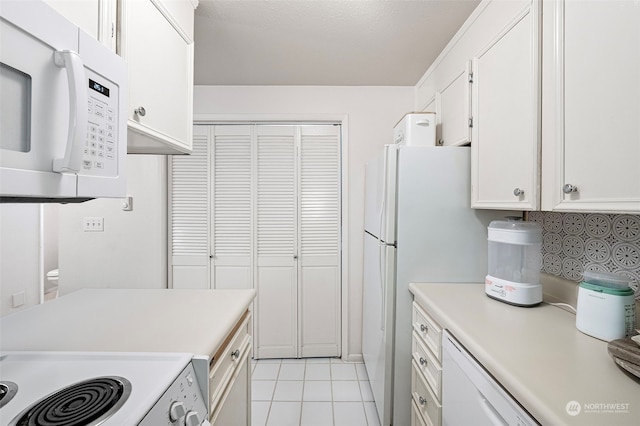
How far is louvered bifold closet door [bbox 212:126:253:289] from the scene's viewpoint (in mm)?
2602

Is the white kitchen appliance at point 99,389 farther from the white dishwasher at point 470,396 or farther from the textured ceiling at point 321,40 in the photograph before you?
the textured ceiling at point 321,40

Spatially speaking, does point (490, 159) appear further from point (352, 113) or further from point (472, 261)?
point (352, 113)

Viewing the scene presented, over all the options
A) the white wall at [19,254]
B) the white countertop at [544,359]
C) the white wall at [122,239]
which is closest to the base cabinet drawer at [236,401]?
the white countertop at [544,359]

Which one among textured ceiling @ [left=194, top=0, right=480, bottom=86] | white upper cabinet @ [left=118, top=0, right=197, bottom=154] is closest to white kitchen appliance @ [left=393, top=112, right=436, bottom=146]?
textured ceiling @ [left=194, top=0, right=480, bottom=86]

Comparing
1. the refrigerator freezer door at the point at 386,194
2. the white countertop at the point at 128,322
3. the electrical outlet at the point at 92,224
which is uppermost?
the refrigerator freezer door at the point at 386,194

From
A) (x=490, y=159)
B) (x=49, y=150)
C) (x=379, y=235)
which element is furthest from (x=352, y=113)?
(x=49, y=150)

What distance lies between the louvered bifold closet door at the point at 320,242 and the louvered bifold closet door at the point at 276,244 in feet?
0.29

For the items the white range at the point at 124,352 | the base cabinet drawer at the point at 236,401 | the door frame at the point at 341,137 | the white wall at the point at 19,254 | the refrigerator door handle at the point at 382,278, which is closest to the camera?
the white range at the point at 124,352

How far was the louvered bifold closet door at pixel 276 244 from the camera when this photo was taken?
260 cm

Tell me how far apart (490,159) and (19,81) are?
1.62m

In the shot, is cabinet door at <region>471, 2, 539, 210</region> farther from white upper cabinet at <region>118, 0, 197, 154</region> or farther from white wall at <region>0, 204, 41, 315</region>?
white wall at <region>0, 204, 41, 315</region>

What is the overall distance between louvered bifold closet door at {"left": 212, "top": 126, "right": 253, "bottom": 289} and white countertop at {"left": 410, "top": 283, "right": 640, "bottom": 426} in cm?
174

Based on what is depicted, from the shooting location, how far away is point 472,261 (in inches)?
64.4

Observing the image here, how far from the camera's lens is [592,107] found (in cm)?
88
